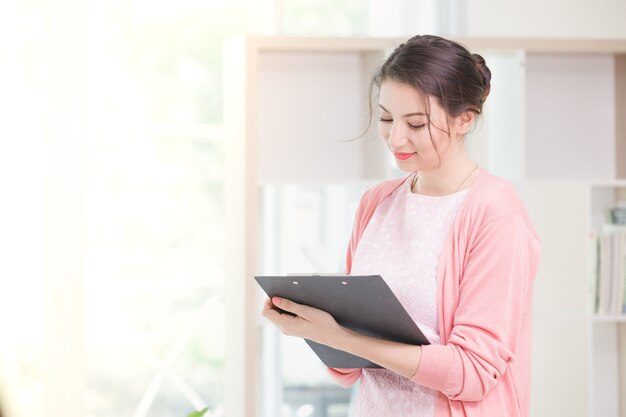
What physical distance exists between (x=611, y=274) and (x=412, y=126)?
1.63 metres

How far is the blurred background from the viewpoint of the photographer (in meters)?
2.85

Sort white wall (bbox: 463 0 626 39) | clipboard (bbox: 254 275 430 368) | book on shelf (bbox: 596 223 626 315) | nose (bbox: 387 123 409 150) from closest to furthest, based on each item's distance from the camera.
Result: clipboard (bbox: 254 275 430 368) → nose (bbox: 387 123 409 150) → book on shelf (bbox: 596 223 626 315) → white wall (bbox: 463 0 626 39)

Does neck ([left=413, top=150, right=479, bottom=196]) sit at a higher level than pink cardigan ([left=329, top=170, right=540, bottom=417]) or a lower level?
higher

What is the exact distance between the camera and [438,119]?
1.47 metres

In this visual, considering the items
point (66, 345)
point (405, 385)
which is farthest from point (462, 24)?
point (405, 385)

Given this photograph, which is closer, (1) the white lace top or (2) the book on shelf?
(1) the white lace top

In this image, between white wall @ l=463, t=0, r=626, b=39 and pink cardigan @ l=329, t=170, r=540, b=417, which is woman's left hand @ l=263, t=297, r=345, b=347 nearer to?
pink cardigan @ l=329, t=170, r=540, b=417

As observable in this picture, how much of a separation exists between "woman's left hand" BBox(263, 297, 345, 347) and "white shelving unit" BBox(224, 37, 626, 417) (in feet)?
4.20

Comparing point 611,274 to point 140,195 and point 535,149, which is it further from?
point 140,195

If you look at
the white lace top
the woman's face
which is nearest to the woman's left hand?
the white lace top

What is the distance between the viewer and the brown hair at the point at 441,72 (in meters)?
1.45

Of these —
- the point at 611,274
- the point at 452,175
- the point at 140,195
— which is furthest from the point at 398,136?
the point at 140,195

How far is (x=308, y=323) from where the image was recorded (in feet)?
4.96

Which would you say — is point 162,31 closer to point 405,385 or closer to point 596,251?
point 596,251
